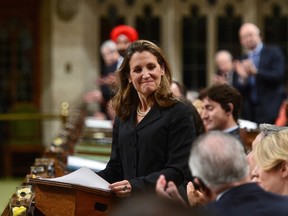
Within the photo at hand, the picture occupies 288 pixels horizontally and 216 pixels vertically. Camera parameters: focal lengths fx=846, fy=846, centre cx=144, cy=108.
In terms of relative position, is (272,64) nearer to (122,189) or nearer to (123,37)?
(123,37)

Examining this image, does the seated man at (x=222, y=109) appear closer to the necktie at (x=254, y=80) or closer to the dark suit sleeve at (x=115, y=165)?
the dark suit sleeve at (x=115, y=165)

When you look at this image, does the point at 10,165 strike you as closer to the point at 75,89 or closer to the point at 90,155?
the point at 75,89

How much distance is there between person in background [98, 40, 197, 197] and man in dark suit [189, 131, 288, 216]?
3.23 feet

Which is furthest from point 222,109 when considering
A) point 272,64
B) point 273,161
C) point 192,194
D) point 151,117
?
point 272,64

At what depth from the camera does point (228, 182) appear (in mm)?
2713


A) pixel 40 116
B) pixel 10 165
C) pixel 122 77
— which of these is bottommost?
pixel 10 165

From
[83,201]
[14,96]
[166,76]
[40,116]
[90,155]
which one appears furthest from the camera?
[14,96]

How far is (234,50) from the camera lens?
12477mm

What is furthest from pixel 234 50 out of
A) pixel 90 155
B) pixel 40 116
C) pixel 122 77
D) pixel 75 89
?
pixel 122 77

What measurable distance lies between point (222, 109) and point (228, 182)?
2717 millimetres

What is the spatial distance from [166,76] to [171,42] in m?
8.44

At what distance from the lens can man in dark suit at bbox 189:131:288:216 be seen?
269 centimetres

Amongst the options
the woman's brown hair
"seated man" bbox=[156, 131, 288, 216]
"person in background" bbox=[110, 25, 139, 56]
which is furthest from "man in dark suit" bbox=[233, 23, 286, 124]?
"seated man" bbox=[156, 131, 288, 216]

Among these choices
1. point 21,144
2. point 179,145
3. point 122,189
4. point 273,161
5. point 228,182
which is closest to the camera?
point 228,182
